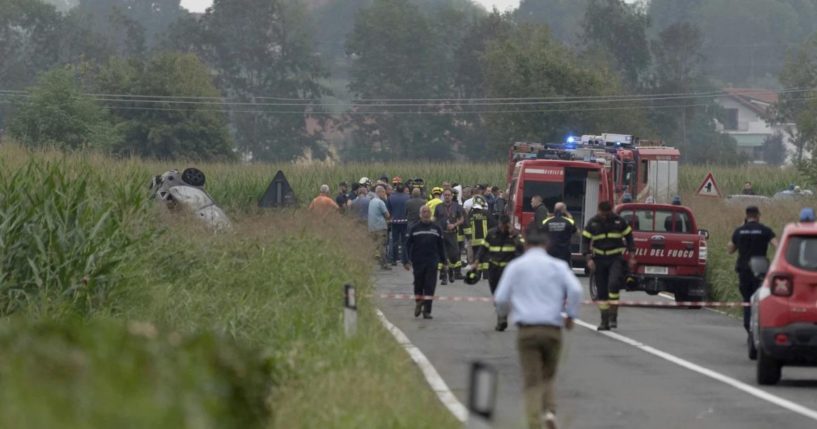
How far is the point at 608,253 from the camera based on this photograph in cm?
2214

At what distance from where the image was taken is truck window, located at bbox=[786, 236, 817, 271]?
1622 cm

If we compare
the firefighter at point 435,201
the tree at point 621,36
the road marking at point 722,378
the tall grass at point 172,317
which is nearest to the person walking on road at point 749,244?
the road marking at point 722,378

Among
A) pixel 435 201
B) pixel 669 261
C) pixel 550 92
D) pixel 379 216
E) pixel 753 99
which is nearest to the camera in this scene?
pixel 669 261

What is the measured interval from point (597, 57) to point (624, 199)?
69559mm

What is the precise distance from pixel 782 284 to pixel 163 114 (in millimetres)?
66874

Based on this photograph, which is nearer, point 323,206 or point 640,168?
point 323,206

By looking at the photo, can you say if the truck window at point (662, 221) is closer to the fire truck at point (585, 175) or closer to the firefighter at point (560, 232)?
the firefighter at point (560, 232)

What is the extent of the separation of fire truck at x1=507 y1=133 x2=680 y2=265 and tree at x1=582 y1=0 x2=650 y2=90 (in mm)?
64832

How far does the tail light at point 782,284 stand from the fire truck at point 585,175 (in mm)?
16479

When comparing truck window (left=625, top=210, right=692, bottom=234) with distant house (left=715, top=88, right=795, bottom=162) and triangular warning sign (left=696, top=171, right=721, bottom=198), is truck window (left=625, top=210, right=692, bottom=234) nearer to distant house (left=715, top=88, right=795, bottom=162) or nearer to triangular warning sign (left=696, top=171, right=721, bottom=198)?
triangular warning sign (left=696, top=171, right=721, bottom=198)

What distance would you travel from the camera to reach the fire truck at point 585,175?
36.2 metres

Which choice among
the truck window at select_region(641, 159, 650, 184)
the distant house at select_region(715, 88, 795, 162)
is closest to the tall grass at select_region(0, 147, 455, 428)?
the truck window at select_region(641, 159, 650, 184)

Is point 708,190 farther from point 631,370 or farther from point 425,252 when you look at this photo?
point 631,370

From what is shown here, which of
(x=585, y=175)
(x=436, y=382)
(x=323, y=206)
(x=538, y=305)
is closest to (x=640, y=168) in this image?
(x=585, y=175)
